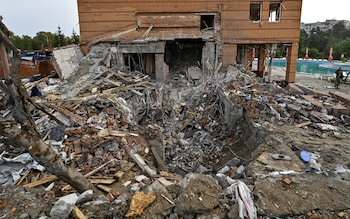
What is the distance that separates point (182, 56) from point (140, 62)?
370 cm

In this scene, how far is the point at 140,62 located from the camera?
14.9m

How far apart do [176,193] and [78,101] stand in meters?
5.54

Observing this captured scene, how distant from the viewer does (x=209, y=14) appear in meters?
13.6

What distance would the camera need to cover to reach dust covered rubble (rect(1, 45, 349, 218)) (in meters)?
3.87

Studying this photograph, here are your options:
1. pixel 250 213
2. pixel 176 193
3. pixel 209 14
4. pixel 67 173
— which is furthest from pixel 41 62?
pixel 250 213

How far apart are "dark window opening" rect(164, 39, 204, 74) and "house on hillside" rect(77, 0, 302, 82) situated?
8.15 ft

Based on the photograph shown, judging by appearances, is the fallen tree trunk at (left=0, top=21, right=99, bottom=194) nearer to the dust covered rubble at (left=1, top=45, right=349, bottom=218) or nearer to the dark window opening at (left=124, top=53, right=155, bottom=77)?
the dust covered rubble at (left=1, top=45, right=349, bottom=218)

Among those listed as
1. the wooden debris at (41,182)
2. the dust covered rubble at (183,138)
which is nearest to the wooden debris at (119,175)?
the dust covered rubble at (183,138)

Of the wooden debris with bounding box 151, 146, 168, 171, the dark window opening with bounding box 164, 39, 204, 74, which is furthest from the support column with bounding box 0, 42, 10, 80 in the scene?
the dark window opening with bounding box 164, 39, 204, 74

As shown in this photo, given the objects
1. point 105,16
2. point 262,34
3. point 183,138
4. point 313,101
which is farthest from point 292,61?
point 105,16

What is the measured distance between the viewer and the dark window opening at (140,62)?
48.1 feet

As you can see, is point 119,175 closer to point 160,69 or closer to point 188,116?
point 188,116

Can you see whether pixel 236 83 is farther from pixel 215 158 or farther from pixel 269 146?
pixel 269 146

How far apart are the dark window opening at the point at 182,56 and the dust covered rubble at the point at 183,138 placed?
3.87 metres
